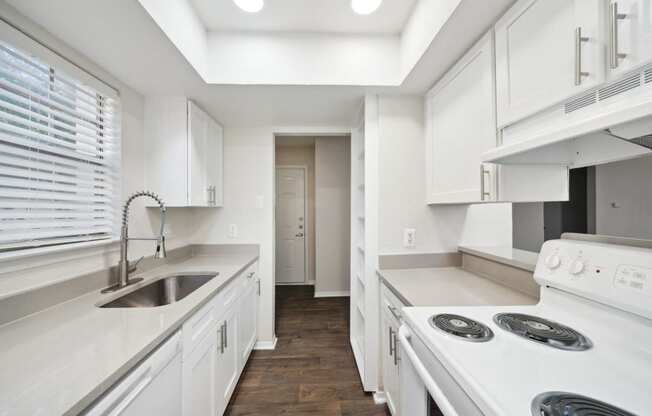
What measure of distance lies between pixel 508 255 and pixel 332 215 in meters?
2.57

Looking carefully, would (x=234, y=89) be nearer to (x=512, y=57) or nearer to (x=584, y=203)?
(x=512, y=57)

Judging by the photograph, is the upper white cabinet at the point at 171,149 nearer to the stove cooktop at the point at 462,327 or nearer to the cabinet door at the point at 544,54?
the stove cooktop at the point at 462,327

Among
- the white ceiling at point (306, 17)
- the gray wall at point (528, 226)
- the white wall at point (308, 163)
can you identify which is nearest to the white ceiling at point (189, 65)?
the white ceiling at point (306, 17)

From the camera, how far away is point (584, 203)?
0.97 meters

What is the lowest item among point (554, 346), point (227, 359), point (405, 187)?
point (227, 359)

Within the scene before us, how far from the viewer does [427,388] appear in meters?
0.75

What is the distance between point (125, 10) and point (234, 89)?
0.70m

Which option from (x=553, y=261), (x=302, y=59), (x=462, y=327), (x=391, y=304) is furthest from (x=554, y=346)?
(x=302, y=59)

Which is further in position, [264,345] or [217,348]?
[264,345]

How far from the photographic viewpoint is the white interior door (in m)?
4.33

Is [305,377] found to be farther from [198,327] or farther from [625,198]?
[625,198]

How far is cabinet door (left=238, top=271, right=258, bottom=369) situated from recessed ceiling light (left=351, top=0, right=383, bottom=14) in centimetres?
204

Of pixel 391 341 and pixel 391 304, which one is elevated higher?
pixel 391 304

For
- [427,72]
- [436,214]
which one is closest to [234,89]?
[427,72]
